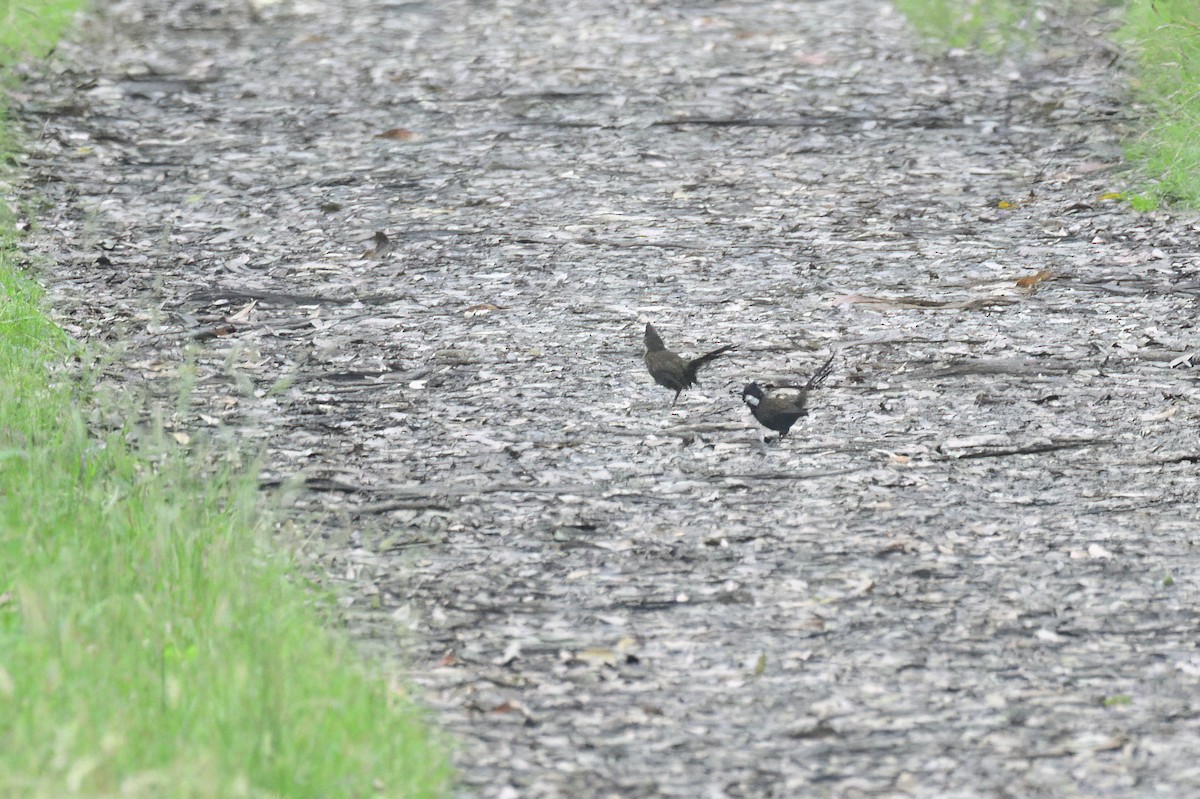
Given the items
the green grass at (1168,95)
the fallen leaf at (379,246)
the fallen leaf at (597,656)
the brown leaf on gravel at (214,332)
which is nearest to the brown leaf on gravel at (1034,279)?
the green grass at (1168,95)

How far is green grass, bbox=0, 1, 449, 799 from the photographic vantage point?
3.16 m

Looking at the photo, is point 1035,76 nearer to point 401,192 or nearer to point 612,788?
point 401,192

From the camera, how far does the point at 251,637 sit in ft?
12.2

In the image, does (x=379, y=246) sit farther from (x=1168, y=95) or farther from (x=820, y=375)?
(x=1168, y=95)

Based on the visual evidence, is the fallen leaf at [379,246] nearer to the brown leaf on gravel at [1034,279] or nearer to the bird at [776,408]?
the bird at [776,408]

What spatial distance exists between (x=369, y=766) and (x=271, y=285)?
3936 millimetres

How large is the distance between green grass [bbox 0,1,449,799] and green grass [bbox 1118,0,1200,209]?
510 centimetres

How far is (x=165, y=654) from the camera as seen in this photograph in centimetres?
374

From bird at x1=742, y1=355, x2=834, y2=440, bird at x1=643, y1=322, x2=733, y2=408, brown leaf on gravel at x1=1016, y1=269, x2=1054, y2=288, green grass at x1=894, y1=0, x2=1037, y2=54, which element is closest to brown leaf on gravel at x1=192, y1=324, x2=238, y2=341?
bird at x1=643, y1=322, x2=733, y2=408

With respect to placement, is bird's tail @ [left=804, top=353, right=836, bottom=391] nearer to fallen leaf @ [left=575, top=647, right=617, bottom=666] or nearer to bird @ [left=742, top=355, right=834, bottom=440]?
bird @ [left=742, top=355, right=834, bottom=440]

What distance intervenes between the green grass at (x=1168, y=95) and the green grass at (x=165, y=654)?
5103 millimetres

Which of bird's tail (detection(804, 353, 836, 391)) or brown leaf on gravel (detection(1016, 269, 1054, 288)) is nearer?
bird's tail (detection(804, 353, 836, 391))

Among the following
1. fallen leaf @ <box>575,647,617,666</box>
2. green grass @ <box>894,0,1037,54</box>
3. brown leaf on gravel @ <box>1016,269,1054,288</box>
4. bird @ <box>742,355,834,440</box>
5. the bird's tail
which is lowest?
green grass @ <box>894,0,1037,54</box>

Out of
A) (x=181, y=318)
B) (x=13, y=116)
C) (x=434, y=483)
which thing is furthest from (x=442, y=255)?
(x=13, y=116)
